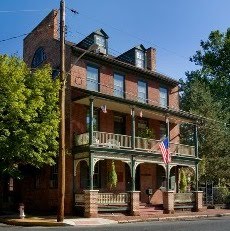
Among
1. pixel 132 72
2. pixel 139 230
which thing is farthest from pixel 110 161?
pixel 139 230

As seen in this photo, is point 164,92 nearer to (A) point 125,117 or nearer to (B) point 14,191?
(A) point 125,117

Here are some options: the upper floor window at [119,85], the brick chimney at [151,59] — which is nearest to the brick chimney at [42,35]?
the upper floor window at [119,85]

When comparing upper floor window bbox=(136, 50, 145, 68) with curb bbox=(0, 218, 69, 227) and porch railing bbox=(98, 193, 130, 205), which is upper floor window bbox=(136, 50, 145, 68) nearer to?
porch railing bbox=(98, 193, 130, 205)

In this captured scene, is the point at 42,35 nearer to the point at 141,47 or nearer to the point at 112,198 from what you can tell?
the point at 141,47

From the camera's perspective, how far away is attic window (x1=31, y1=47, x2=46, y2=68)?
3042 centimetres

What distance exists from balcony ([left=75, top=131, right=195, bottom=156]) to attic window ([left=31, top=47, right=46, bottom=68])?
723 centimetres

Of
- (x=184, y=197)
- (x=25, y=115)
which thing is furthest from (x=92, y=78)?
(x=184, y=197)

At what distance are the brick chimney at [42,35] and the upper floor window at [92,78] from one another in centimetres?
349

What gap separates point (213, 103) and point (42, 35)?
74.2 ft

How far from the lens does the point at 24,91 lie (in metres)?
23.1

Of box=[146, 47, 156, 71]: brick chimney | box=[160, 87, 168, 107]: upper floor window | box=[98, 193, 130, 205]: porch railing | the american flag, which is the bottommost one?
box=[98, 193, 130, 205]: porch railing

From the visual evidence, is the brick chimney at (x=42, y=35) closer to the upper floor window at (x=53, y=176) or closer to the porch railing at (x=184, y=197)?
the upper floor window at (x=53, y=176)

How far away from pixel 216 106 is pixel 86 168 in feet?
74.1

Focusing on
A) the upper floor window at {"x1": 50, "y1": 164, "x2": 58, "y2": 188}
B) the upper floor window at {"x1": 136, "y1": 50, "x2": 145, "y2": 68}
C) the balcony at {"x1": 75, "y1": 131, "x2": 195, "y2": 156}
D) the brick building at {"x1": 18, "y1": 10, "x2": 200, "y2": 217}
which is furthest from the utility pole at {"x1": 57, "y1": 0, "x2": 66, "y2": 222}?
the upper floor window at {"x1": 136, "y1": 50, "x2": 145, "y2": 68}
